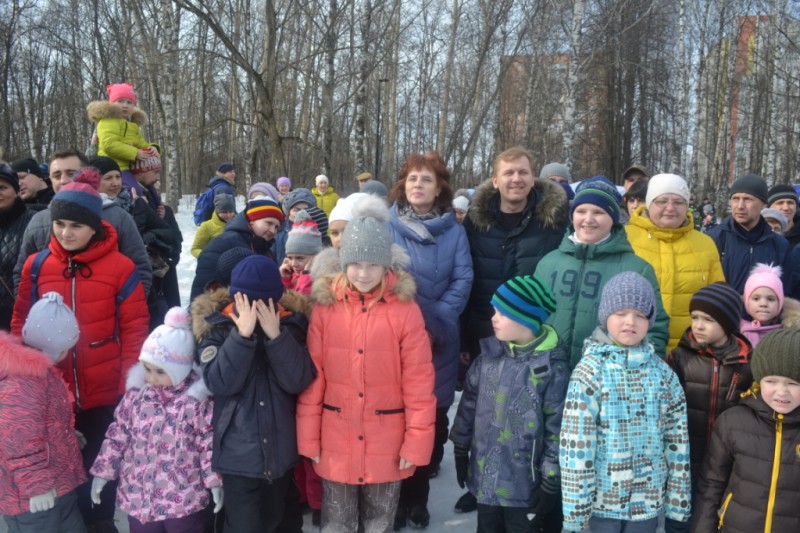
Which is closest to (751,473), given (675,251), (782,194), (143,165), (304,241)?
(675,251)

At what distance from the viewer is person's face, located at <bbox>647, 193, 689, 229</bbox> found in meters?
3.13

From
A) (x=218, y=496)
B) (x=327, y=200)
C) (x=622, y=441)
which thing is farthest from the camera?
(x=327, y=200)

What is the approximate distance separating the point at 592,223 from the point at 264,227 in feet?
6.81

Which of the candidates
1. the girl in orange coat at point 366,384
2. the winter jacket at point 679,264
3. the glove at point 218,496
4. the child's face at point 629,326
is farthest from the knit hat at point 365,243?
the winter jacket at point 679,264

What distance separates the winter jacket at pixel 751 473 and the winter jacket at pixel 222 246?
2676 mm

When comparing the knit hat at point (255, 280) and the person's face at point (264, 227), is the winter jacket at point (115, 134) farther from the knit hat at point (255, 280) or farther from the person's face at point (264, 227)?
the knit hat at point (255, 280)

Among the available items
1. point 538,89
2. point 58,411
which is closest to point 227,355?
point 58,411

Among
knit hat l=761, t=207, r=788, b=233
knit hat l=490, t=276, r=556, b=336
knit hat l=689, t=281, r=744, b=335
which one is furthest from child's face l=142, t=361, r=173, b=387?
knit hat l=761, t=207, r=788, b=233

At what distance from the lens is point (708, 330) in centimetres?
253

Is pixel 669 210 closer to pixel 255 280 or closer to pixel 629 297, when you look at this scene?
pixel 629 297

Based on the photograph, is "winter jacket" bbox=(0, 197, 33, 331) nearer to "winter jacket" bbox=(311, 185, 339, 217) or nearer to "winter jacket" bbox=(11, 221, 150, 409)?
"winter jacket" bbox=(11, 221, 150, 409)

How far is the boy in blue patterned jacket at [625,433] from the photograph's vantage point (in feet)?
7.43

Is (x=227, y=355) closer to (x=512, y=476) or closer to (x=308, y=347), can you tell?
(x=308, y=347)

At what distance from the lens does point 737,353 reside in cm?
250
